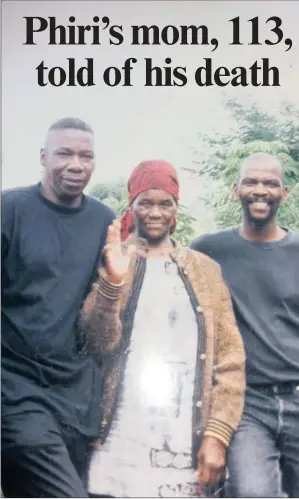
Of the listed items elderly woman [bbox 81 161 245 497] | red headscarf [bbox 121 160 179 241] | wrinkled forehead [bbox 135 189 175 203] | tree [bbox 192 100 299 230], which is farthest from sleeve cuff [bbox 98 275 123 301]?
tree [bbox 192 100 299 230]

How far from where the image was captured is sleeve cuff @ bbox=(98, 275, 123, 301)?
2.67 metres

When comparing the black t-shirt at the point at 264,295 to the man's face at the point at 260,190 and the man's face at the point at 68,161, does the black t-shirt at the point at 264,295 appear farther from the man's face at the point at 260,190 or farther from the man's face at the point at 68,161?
the man's face at the point at 68,161

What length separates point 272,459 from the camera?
2635 millimetres

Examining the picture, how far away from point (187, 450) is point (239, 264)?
61cm

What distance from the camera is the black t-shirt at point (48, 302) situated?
264cm

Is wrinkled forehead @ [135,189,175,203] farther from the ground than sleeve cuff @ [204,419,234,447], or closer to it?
farther from the ground

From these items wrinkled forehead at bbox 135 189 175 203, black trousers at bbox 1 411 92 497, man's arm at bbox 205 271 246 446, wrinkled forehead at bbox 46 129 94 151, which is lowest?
black trousers at bbox 1 411 92 497

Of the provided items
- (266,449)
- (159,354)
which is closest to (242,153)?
(159,354)

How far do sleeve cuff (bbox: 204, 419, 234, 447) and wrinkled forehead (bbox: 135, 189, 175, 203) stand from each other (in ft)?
2.38

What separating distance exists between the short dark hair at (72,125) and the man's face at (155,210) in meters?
0.29

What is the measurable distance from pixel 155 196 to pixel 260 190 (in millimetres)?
345

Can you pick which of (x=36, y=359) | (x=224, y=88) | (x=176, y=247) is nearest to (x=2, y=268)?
(x=36, y=359)

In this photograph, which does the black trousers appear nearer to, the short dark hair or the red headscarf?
the red headscarf

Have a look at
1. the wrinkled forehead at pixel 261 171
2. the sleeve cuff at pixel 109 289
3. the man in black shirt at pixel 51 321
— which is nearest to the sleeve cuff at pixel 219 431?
the man in black shirt at pixel 51 321
